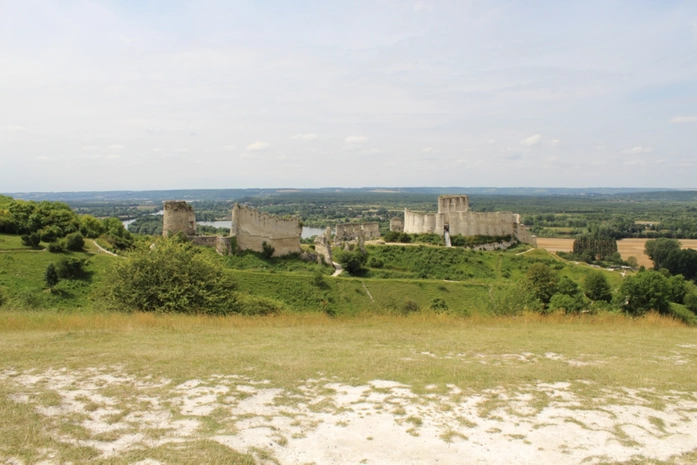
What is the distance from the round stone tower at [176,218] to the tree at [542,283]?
969 inches

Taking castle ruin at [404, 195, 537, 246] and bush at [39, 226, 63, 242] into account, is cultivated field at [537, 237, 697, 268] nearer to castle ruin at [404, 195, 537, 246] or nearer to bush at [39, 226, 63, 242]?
castle ruin at [404, 195, 537, 246]

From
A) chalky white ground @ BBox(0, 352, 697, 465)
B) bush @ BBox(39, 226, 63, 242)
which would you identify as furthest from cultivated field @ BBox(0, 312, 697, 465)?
bush @ BBox(39, 226, 63, 242)

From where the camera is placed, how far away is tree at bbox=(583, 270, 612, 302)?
111ft

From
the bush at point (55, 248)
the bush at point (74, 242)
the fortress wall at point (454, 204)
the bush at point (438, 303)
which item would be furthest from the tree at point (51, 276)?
the fortress wall at point (454, 204)

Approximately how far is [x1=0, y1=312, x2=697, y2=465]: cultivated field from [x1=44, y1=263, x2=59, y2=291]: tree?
16155 millimetres

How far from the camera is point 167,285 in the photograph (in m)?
17.1

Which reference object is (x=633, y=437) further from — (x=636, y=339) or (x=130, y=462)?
→ (x=636, y=339)

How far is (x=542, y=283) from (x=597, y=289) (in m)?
5.15

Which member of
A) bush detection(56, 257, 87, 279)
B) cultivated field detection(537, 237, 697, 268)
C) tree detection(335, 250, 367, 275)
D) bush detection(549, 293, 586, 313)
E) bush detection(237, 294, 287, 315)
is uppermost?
bush detection(56, 257, 87, 279)

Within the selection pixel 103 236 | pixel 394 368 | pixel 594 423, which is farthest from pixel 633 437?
pixel 103 236

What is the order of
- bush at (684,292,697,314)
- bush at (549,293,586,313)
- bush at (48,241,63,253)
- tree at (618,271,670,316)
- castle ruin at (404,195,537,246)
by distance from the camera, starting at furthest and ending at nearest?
1. castle ruin at (404,195,537,246)
2. bush at (684,292,697,314)
3. bush at (48,241,63,253)
4. tree at (618,271,670,316)
5. bush at (549,293,586,313)

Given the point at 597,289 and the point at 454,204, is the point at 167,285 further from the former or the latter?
the point at 454,204

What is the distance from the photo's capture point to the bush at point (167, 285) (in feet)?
54.8

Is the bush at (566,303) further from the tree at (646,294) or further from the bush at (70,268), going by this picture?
the bush at (70,268)
